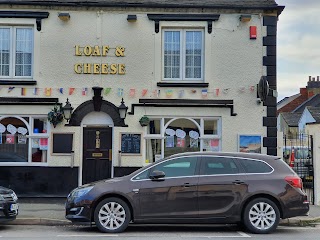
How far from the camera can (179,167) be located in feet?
36.9

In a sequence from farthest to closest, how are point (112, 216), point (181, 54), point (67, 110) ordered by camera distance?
1. point (181, 54)
2. point (67, 110)
3. point (112, 216)

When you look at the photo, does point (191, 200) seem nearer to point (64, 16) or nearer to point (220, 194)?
point (220, 194)

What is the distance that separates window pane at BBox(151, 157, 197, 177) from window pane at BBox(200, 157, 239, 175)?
0.67ft

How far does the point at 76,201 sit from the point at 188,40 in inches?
282

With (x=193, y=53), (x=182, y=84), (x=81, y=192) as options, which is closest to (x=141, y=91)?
(x=182, y=84)

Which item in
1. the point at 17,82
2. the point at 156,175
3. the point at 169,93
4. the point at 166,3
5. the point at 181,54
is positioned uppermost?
the point at 166,3

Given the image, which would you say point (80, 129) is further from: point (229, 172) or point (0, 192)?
point (229, 172)

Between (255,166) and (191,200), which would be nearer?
(191,200)

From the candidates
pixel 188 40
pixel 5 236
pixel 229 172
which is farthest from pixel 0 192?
pixel 188 40

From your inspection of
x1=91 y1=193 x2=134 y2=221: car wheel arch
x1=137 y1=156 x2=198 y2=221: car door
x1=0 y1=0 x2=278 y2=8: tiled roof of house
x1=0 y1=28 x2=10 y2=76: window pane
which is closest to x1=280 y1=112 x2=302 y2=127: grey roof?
x1=0 y1=0 x2=278 y2=8: tiled roof of house

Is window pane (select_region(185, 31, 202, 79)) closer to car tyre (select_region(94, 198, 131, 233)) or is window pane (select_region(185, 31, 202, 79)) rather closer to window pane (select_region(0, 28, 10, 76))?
window pane (select_region(0, 28, 10, 76))

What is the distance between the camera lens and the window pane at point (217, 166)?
36.7 ft

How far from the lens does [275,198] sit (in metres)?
10.9

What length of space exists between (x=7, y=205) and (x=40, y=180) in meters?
4.95
